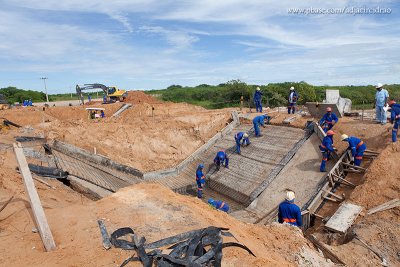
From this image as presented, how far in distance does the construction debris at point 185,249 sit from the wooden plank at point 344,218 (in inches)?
184

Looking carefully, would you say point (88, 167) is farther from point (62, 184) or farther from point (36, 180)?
point (36, 180)

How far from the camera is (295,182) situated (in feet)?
38.9

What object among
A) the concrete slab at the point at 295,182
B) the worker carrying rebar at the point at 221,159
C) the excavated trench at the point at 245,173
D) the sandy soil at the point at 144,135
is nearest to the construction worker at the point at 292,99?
the excavated trench at the point at 245,173

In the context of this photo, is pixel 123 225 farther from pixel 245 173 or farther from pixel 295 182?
pixel 245 173

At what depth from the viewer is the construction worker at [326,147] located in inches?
435

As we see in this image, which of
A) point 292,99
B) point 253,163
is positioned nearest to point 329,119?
point 253,163

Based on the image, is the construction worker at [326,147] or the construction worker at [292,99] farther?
the construction worker at [292,99]

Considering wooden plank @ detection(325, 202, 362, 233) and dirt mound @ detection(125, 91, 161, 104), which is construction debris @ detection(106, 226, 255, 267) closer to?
wooden plank @ detection(325, 202, 362, 233)

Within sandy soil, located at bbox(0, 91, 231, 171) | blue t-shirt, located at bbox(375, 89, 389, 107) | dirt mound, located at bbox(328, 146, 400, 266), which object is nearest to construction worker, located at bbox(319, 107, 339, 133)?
blue t-shirt, located at bbox(375, 89, 389, 107)

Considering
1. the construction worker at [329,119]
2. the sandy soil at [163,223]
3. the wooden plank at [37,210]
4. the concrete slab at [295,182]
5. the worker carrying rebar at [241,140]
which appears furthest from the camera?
the worker carrying rebar at [241,140]

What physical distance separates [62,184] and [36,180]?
3.67 feet

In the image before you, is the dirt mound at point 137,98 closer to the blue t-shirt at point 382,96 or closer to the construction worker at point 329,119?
the construction worker at point 329,119

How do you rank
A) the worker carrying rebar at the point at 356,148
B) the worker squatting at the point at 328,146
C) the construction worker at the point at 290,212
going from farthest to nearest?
the worker carrying rebar at the point at 356,148
the worker squatting at the point at 328,146
the construction worker at the point at 290,212

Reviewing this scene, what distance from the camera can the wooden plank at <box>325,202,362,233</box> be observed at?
26.5 ft
